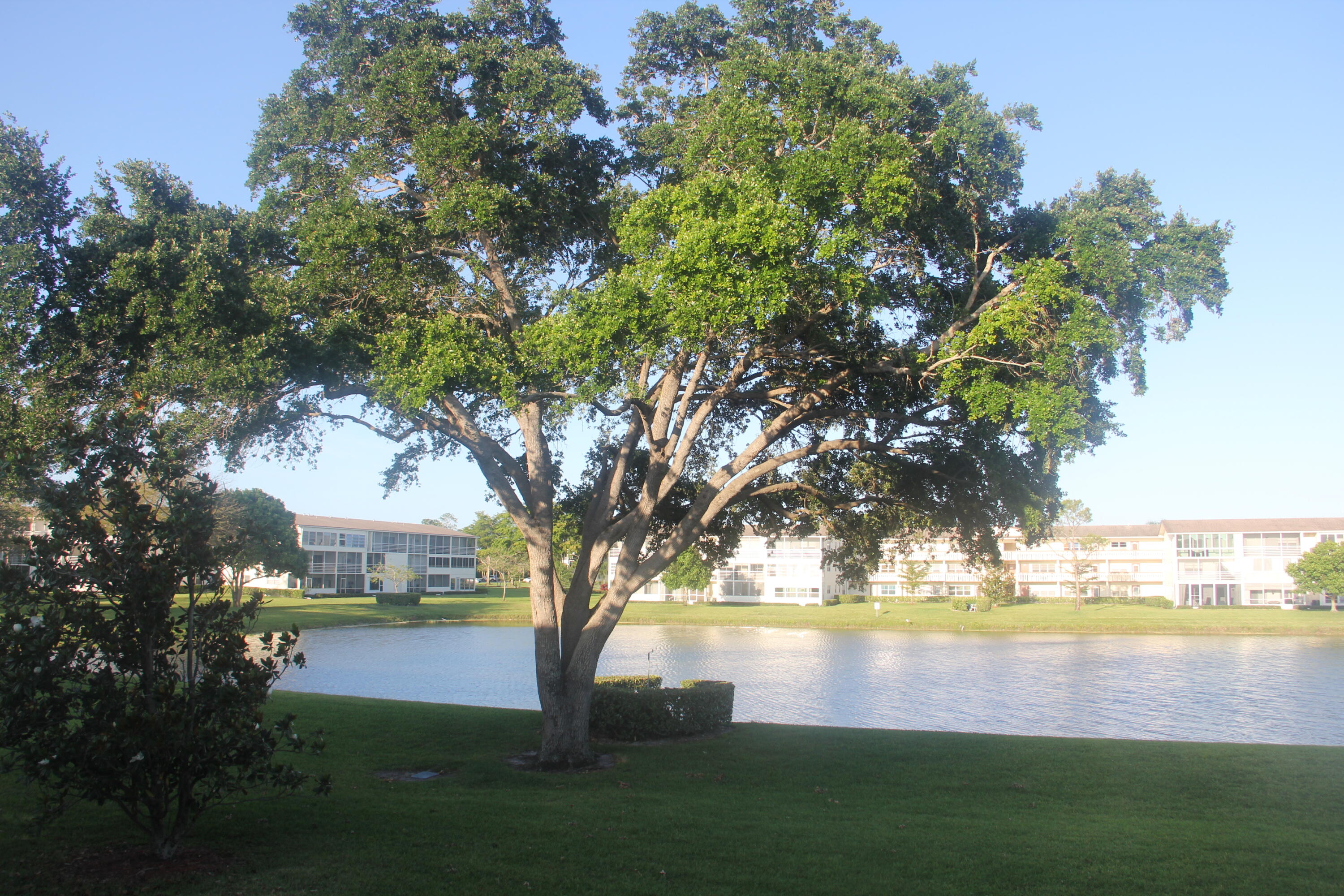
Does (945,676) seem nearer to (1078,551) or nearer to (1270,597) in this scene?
(1270,597)

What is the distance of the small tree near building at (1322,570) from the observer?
213 feet

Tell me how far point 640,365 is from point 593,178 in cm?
376

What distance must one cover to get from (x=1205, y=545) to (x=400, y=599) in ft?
240

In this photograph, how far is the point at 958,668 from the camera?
33.6 m

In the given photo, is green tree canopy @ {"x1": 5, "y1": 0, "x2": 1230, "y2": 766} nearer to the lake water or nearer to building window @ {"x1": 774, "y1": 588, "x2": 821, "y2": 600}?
the lake water

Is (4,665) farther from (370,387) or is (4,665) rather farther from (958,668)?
(958,668)

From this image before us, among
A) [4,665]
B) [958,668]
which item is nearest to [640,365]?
[4,665]

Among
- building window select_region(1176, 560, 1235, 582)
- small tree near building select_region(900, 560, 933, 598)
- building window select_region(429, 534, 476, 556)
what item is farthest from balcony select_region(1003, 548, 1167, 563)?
building window select_region(429, 534, 476, 556)

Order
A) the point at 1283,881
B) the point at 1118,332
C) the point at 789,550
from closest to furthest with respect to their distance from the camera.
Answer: the point at 1283,881 < the point at 1118,332 < the point at 789,550

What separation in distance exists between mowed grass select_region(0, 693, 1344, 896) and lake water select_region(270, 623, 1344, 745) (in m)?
7.24

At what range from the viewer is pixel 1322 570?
216 feet

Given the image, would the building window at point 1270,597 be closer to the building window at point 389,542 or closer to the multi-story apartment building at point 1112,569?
the multi-story apartment building at point 1112,569

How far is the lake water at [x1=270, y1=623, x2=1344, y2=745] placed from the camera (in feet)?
72.3

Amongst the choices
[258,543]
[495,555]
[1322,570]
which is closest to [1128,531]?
[1322,570]
